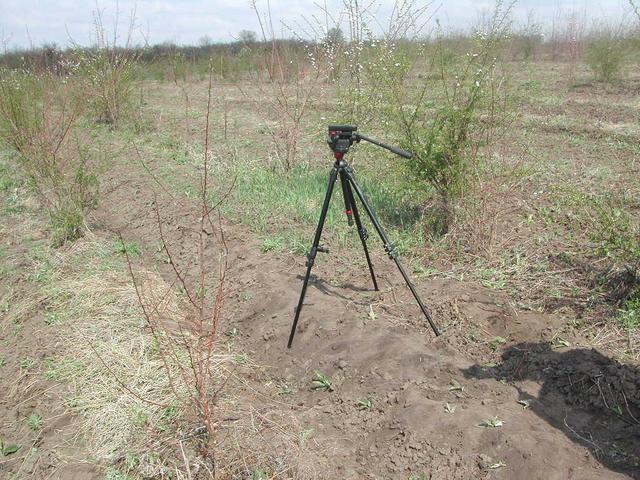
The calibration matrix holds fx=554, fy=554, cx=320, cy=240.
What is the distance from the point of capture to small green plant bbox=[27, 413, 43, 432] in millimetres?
3412

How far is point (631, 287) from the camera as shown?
12.5 feet

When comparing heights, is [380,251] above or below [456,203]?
below

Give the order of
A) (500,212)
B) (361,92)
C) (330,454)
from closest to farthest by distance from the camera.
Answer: (330,454) → (500,212) → (361,92)

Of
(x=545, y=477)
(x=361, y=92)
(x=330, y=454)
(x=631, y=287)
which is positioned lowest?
(x=330, y=454)

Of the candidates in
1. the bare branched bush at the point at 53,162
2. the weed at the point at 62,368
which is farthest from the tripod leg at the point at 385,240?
the bare branched bush at the point at 53,162

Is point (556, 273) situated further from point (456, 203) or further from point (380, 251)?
point (380, 251)

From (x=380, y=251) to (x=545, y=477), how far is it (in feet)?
9.01

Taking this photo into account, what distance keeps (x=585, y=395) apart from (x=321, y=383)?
1516mm

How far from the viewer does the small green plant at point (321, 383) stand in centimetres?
344

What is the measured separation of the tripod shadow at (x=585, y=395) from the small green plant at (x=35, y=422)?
264 centimetres

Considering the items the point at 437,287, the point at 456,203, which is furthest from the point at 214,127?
the point at 437,287

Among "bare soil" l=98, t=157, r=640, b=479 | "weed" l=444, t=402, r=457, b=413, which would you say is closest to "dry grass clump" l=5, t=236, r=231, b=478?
"bare soil" l=98, t=157, r=640, b=479

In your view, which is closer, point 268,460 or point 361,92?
point 268,460

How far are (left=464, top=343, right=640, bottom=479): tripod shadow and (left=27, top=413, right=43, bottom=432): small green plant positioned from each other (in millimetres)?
2643
